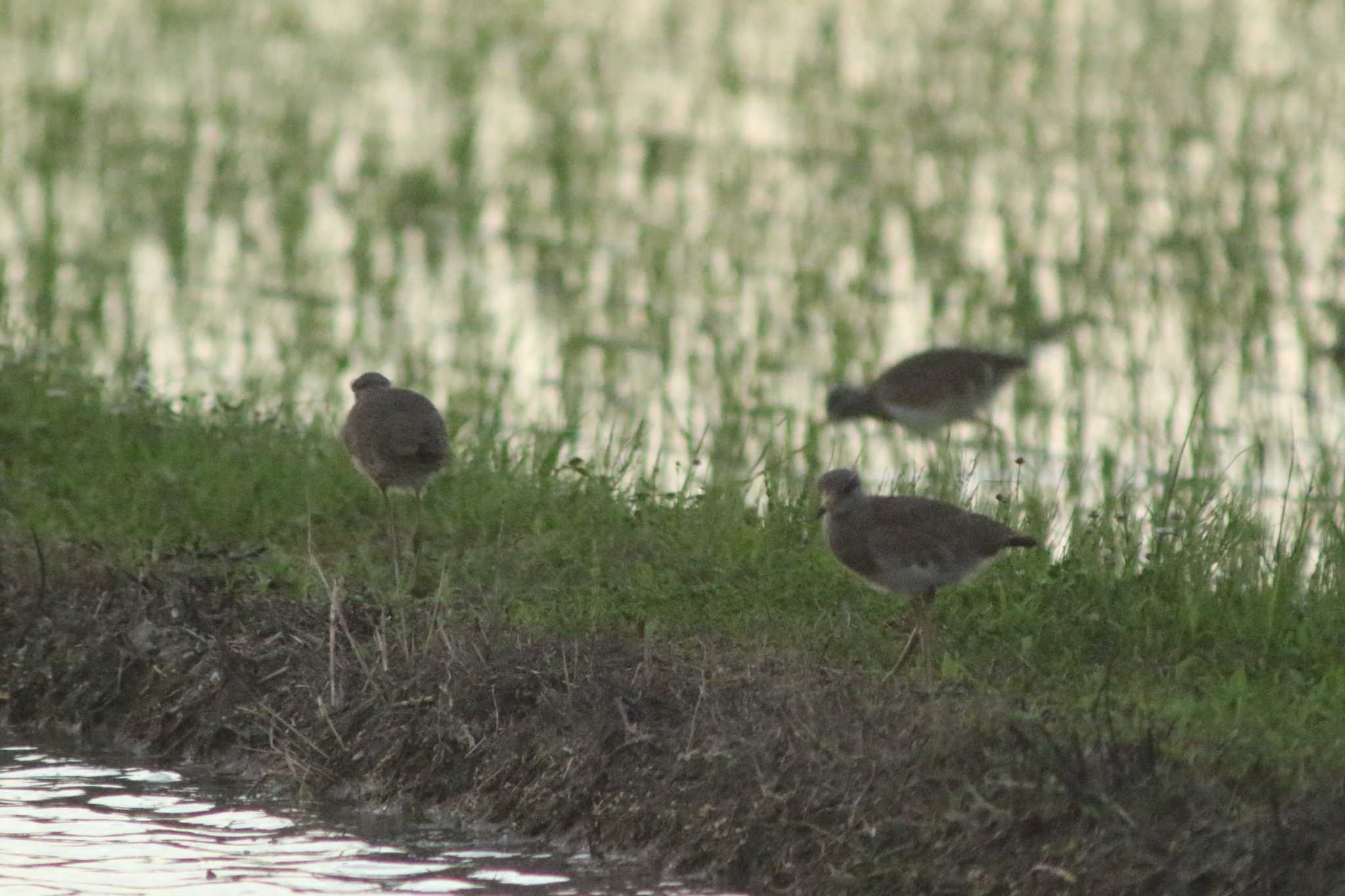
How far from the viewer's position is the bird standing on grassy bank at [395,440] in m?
8.59

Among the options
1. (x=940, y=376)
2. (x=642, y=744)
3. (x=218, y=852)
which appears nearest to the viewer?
(x=218, y=852)

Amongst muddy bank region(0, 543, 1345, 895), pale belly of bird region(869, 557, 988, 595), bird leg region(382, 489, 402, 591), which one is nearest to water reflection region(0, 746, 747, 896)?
muddy bank region(0, 543, 1345, 895)

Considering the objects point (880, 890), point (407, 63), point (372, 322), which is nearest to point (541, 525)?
point (880, 890)

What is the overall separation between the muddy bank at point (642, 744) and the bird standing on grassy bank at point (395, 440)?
0.66 m

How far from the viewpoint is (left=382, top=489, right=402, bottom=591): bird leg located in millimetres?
8250

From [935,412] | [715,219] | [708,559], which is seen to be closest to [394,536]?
[708,559]

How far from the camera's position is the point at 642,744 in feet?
22.2

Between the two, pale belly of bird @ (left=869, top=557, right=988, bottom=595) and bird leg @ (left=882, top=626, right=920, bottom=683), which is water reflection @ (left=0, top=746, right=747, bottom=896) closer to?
bird leg @ (left=882, top=626, right=920, bottom=683)

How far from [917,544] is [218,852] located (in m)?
2.47

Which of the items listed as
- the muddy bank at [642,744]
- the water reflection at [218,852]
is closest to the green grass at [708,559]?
the muddy bank at [642,744]

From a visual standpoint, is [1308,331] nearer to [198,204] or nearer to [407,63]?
[198,204]

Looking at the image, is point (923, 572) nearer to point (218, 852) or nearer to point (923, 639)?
point (923, 639)

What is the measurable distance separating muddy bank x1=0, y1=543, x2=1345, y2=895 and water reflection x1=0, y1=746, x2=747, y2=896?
21cm

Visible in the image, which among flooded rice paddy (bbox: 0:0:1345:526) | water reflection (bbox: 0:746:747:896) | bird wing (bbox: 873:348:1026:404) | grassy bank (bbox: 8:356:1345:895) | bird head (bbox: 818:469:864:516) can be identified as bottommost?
water reflection (bbox: 0:746:747:896)
